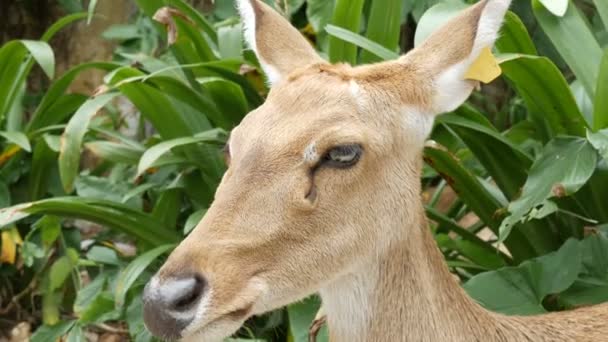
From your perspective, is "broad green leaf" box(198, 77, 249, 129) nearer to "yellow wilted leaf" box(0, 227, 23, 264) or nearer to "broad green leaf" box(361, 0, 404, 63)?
"broad green leaf" box(361, 0, 404, 63)

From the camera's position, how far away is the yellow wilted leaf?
571 centimetres

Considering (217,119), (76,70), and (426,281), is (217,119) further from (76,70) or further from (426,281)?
(426,281)

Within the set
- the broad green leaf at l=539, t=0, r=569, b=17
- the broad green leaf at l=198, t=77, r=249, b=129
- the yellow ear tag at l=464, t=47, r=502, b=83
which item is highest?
the yellow ear tag at l=464, t=47, r=502, b=83

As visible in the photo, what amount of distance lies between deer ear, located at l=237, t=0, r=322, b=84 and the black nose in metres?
1.03

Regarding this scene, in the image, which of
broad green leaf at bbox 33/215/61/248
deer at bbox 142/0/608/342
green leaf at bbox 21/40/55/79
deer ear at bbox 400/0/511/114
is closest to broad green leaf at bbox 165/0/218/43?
green leaf at bbox 21/40/55/79

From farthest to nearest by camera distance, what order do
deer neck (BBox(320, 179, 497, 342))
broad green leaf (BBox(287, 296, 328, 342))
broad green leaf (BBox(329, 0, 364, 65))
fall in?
broad green leaf (BBox(329, 0, 364, 65))
broad green leaf (BBox(287, 296, 328, 342))
deer neck (BBox(320, 179, 497, 342))

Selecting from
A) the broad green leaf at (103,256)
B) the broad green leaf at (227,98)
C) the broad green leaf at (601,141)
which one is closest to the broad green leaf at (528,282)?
the broad green leaf at (601,141)

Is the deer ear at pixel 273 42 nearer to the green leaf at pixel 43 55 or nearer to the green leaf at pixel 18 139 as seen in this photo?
the green leaf at pixel 43 55

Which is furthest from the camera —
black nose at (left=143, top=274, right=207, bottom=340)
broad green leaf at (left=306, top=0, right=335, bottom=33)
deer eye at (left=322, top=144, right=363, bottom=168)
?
broad green leaf at (left=306, top=0, right=335, bottom=33)

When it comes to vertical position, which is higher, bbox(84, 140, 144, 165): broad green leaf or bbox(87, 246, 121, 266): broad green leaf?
bbox(84, 140, 144, 165): broad green leaf

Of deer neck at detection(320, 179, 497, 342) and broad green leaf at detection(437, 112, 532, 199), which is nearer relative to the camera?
deer neck at detection(320, 179, 497, 342)

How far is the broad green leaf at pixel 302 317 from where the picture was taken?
4.45 metres

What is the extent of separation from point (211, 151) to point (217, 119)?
0.48 feet

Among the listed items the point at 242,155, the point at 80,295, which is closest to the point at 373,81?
the point at 242,155
